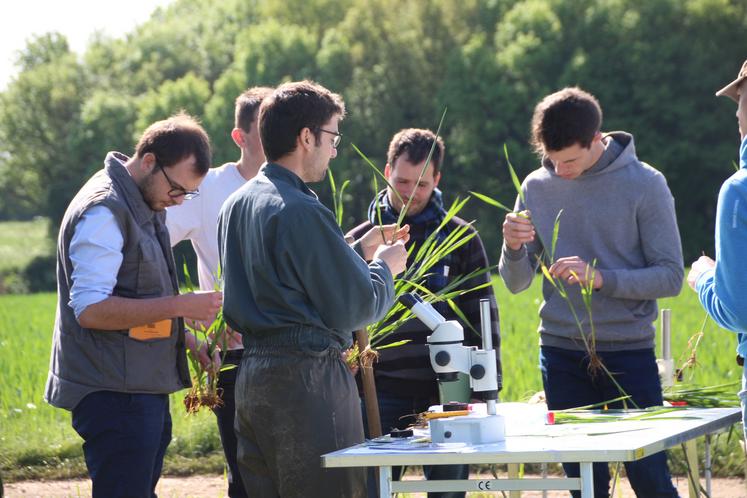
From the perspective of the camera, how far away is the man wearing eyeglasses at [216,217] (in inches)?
196

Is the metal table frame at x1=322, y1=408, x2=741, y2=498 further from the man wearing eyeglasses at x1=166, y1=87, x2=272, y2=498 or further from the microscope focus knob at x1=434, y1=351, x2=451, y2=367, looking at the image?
the man wearing eyeglasses at x1=166, y1=87, x2=272, y2=498

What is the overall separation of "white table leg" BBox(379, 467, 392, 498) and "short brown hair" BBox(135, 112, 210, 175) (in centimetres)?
136

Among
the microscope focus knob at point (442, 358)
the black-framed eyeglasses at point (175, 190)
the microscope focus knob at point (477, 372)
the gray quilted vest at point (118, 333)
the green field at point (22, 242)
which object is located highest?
the green field at point (22, 242)

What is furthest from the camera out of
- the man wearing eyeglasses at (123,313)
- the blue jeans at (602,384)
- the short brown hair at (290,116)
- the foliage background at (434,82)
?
the foliage background at (434,82)

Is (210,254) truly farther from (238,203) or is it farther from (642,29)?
(642,29)

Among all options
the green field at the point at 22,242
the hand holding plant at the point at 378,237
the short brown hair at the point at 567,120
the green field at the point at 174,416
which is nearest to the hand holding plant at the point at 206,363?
the hand holding plant at the point at 378,237

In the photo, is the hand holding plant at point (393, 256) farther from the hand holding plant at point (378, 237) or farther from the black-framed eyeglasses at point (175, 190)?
the black-framed eyeglasses at point (175, 190)

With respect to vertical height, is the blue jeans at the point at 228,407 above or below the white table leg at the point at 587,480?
above

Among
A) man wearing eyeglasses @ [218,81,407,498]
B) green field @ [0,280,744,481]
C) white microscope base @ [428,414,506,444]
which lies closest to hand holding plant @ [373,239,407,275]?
man wearing eyeglasses @ [218,81,407,498]

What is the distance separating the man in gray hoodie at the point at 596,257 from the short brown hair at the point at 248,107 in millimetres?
1205

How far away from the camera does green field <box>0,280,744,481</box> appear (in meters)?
8.04

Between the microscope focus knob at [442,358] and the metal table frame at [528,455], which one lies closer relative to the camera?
the metal table frame at [528,455]

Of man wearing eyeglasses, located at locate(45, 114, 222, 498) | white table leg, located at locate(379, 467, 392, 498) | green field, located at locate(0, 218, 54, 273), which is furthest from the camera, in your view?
green field, located at locate(0, 218, 54, 273)

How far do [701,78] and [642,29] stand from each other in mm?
3175
